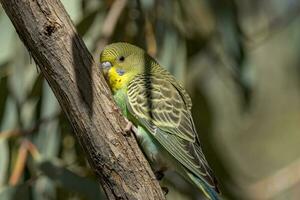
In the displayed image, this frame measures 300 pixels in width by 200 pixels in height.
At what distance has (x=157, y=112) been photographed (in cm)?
269

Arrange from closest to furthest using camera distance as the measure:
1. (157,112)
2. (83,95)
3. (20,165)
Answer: (83,95) → (157,112) → (20,165)

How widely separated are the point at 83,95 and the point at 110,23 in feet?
4.57

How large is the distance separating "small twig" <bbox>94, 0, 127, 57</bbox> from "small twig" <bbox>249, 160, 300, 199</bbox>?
4.08 ft

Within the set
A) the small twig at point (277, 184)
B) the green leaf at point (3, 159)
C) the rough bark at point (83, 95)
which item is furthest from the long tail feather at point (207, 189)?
the small twig at point (277, 184)

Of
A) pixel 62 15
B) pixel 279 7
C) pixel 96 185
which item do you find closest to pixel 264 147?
pixel 279 7

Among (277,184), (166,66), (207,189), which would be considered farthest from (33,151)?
(277,184)


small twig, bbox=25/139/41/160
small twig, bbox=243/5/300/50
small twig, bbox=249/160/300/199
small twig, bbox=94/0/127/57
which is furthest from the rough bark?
small twig, bbox=243/5/300/50

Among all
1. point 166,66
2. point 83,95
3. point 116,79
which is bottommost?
point 166,66

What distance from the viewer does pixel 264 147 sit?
589cm

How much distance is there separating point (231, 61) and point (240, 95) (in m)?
0.27

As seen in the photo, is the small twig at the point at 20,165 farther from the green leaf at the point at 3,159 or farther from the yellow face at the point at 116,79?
the yellow face at the point at 116,79

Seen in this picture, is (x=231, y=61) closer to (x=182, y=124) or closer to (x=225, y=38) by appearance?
(x=225, y=38)

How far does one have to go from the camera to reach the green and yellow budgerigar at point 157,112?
101 inches

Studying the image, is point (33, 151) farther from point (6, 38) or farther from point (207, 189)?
point (207, 189)
